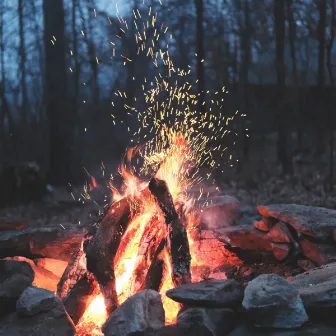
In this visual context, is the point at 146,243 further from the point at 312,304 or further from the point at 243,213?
the point at 243,213

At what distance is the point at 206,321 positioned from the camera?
10.5 feet

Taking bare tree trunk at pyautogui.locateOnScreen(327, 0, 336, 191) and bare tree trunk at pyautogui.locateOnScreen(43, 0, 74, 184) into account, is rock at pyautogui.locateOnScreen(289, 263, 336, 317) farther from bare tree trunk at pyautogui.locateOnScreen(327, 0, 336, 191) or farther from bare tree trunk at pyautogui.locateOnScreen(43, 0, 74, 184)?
bare tree trunk at pyautogui.locateOnScreen(43, 0, 74, 184)

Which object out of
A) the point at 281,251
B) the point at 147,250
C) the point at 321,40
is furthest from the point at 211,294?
the point at 321,40

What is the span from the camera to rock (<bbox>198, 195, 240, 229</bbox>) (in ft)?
18.8

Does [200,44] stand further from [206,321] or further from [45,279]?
[206,321]

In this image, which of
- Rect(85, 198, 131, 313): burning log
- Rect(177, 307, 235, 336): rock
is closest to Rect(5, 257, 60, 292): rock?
Rect(85, 198, 131, 313): burning log

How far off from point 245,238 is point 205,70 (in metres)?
11.9

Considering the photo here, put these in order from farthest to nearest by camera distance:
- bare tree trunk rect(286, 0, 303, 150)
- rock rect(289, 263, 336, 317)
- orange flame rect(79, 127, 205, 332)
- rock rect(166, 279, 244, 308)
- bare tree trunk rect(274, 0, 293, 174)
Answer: bare tree trunk rect(286, 0, 303, 150) < bare tree trunk rect(274, 0, 293, 174) < orange flame rect(79, 127, 205, 332) < rock rect(166, 279, 244, 308) < rock rect(289, 263, 336, 317)

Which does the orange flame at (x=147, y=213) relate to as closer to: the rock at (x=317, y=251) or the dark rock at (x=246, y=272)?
the dark rock at (x=246, y=272)

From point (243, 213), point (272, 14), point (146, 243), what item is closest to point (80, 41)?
point (272, 14)

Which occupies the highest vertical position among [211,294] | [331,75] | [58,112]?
[331,75]

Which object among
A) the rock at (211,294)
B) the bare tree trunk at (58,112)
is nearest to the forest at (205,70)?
the bare tree trunk at (58,112)

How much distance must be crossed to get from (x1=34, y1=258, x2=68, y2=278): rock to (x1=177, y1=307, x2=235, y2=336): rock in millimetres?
2269

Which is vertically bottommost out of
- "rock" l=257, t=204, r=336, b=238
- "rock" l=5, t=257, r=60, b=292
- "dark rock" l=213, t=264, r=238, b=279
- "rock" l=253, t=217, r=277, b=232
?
"rock" l=5, t=257, r=60, b=292
